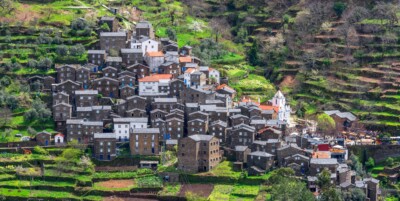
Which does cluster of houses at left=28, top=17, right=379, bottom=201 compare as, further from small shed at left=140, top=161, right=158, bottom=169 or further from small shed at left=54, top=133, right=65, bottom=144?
small shed at left=140, top=161, right=158, bottom=169

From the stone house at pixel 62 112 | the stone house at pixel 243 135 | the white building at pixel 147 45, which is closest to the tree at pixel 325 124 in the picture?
the stone house at pixel 243 135

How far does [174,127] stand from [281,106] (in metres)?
10.1

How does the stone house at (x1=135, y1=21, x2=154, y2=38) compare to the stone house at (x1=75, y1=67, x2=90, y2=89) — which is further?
the stone house at (x1=135, y1=21, x2=154, y2=38)

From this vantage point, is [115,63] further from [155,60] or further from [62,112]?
[62,112]

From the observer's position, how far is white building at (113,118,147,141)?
96625 mm

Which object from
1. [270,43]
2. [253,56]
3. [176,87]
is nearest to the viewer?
[176,87]

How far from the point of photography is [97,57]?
105m

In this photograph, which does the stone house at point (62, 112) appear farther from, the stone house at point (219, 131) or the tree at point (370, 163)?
the tree at point (370, 163)

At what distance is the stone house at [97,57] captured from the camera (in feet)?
344

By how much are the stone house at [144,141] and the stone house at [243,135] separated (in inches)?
234

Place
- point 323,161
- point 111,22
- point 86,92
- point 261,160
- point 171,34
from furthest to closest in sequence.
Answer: point 171,34, point 111,22, point 86,92, point 261,160, point 323,161

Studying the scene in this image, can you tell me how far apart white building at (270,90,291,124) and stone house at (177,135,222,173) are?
32.2ft

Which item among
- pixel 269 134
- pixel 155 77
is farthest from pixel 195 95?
pixel 269 134

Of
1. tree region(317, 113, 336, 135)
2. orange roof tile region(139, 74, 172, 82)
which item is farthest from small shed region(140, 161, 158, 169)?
tree region(317, 113, 336, 135)
